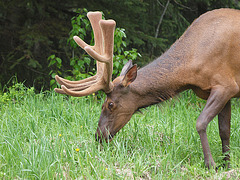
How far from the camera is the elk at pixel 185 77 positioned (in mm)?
4469

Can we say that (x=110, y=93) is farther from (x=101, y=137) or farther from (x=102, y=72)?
(x=101, y=137)

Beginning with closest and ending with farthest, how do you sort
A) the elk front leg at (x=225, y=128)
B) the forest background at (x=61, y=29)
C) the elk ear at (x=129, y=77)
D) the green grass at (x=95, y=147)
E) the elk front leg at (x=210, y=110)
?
the green grass at (x=95, y=147) < the elk front leg at (x=210, y=110) < the elk ear at (x=129, y=77) < the elk front leg at (x=225, y=128) < the forest background at (x=61, y=29)

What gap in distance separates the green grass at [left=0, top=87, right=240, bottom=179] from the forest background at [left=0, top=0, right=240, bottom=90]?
1.78 m

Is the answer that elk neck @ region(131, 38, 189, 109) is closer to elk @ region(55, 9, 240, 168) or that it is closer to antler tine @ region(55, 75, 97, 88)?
elk @ region(55, 9, 240, 168)

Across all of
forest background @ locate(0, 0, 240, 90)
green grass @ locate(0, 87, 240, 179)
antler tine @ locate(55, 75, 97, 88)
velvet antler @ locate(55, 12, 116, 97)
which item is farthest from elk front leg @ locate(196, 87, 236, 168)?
forest background @ locate(0, 0, 240, 90)

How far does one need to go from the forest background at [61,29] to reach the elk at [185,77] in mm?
2595

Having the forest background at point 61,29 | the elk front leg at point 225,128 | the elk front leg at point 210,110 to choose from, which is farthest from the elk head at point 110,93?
the forest background at point 61,29

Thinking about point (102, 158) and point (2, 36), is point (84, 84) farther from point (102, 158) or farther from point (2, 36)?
point (2, 36)

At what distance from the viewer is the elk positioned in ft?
14.7

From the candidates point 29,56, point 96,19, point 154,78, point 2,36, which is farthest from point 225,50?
point 2,36

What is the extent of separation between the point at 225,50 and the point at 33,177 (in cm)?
251

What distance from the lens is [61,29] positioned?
8.29 metres

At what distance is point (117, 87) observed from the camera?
16.0 feet

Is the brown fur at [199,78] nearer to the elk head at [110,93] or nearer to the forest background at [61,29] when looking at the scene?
the elk head at [110,93]
